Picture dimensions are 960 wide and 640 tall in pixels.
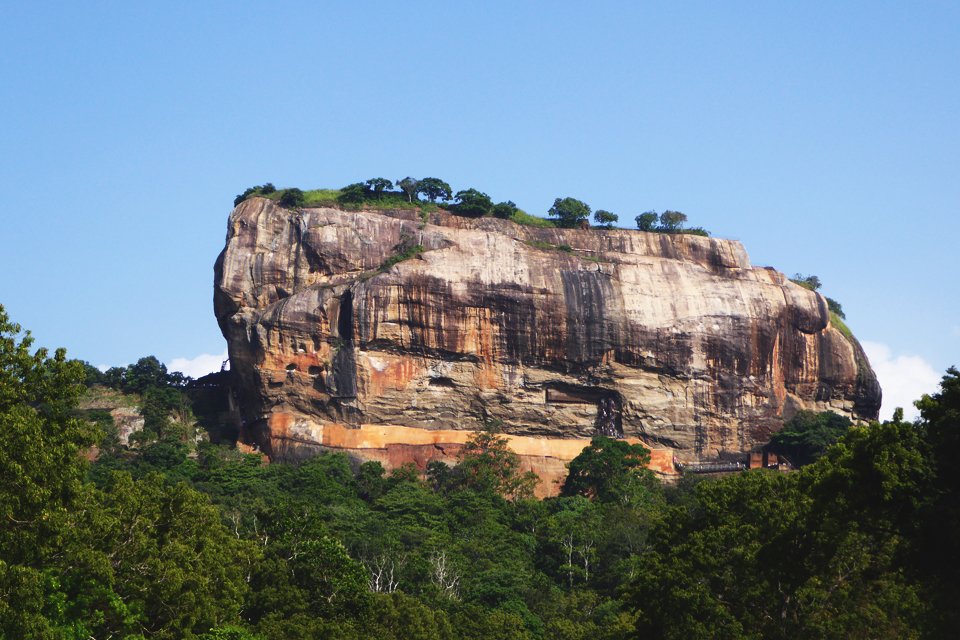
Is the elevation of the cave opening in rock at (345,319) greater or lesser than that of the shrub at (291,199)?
lesser

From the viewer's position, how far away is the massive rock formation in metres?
70.0

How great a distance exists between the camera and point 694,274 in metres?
76.6

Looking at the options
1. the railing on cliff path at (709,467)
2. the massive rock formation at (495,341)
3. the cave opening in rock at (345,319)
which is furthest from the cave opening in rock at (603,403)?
the cave opening in rock at (345,319)

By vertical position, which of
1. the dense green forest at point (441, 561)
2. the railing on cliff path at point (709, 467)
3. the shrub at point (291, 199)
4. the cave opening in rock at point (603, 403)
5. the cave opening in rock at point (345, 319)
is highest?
the shrub at point (291, 199)

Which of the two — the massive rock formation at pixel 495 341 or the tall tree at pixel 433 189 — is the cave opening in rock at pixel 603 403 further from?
the tall tree at pixel 433 189

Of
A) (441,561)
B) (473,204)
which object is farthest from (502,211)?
(441,561)

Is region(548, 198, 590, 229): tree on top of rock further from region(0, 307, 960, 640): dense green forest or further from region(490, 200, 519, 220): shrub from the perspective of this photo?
region(0, 307, 960, 640): dense green forest

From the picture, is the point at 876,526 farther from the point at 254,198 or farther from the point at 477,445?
the point at 254,198

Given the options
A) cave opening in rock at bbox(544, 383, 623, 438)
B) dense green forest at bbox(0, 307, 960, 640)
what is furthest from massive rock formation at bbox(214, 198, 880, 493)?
dense green forest at bbox(0, 307, 960, 640)

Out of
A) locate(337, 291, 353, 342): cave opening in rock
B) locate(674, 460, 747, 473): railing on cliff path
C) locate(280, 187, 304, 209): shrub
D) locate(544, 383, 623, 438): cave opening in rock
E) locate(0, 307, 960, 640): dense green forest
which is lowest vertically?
locate(0, 307, 960, 640): dense green forest

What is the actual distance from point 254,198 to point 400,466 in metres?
15.3

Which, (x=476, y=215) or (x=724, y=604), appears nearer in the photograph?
(x=724, y=604)

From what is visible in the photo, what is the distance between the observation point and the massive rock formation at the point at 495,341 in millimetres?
70000

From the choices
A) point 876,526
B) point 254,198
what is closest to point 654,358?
point 254,198
